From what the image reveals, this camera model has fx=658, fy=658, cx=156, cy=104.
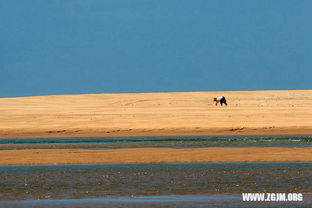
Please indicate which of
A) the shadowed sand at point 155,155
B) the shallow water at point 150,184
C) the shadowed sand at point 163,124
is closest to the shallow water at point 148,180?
the shallow water at point 150,184

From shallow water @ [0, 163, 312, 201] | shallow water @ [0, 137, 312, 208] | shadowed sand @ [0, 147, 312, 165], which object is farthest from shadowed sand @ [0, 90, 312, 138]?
shallow water @ [0, 137, 312, 208]

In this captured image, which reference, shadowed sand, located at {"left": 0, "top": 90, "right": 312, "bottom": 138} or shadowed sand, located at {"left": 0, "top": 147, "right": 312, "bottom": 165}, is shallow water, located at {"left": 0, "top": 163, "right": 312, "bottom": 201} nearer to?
shadowed sand, located at {"left": 0, "top": 147, "right": 312, "bottom": 165}

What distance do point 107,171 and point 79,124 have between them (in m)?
24.6

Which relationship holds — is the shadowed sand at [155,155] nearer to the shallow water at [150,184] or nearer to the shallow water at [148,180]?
the shallow water at [150,184]

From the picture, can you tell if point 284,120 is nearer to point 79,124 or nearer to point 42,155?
point 79,124

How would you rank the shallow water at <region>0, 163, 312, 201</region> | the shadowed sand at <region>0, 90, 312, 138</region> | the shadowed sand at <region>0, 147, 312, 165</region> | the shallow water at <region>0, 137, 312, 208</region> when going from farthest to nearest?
the shadowed sand at <region>0, 90, 312, 138</region> < the shadowed sand at <region>0, 147, 312, 165</region> < the shallow water at <region>0, 163, 312, 201</region> < the shallow water at <region>0, 137, 312, 208</region>

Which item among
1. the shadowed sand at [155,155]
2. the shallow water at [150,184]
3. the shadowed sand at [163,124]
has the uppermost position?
the shadowed sand at [163,124]

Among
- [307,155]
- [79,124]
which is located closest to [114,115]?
[79,124]

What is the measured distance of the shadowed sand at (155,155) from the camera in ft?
80.2

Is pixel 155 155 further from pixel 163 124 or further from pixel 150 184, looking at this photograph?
pixel 163 124

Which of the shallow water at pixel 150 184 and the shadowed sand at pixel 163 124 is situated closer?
the shallow water at pixel 150 184

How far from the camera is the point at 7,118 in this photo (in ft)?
171

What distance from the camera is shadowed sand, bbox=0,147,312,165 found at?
24.5 meters

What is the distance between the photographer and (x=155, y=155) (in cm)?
2586
